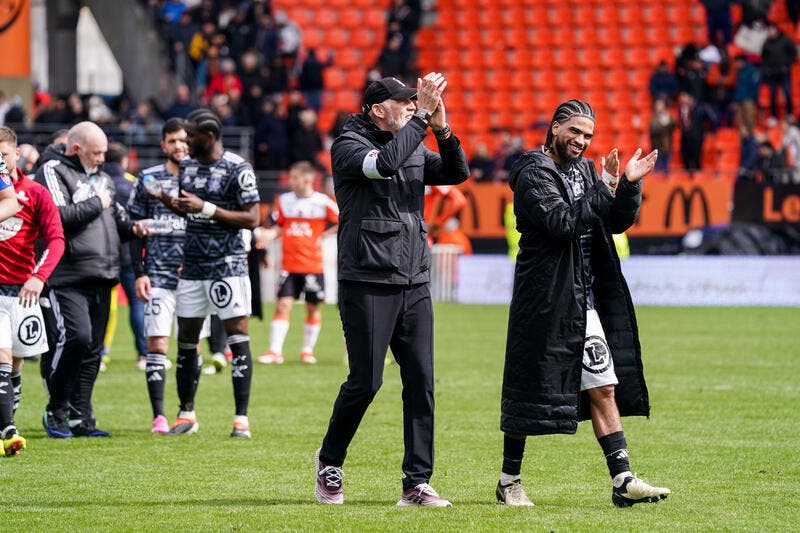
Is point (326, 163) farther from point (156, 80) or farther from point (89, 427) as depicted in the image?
point (89, 427)

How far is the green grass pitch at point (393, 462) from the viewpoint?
741cm

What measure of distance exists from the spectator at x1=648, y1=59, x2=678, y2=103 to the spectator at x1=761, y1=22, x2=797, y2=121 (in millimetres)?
1803

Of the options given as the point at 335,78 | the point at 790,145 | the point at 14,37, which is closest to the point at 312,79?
the point at 335,78

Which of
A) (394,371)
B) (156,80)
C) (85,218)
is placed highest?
(156,80)

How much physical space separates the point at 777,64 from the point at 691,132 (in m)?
2.71

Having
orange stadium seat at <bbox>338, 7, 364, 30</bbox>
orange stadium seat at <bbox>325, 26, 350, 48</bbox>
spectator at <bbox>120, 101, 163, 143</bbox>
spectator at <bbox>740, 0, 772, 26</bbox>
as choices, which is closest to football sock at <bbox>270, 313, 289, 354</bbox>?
spectator at <bbox>120, 101, 163, 143</bbox>

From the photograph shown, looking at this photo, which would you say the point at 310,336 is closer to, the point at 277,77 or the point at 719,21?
the point at 277,77

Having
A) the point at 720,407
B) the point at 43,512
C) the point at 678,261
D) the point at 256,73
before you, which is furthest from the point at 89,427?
the point at 256,73

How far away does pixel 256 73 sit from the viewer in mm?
30891

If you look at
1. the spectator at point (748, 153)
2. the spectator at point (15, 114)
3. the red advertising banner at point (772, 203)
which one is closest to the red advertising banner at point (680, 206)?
the red advertising banner at point (772, 203)

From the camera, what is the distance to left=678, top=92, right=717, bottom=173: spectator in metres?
28.4

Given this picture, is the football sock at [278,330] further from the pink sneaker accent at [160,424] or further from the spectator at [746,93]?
the spectator at [746,93]

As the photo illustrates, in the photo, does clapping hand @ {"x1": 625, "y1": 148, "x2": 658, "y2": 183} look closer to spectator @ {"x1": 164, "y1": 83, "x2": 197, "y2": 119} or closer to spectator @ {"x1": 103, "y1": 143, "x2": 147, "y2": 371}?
spectator @ {"x1": 103, "y1": 143, "x2": 147, "y2": 371}

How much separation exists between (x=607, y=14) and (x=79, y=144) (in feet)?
82.3
